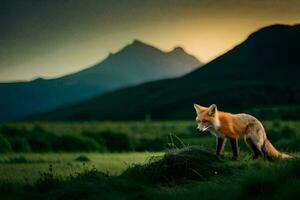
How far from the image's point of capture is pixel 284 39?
617 feet

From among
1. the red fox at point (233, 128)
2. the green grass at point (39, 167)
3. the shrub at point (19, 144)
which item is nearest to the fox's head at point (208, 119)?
the red fox at point (233, 128)

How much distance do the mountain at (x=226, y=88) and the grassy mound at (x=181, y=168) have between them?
116033mm

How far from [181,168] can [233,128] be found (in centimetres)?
140

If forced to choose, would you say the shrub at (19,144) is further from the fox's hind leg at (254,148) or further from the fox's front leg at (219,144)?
the fox's hind leg at (254,148)

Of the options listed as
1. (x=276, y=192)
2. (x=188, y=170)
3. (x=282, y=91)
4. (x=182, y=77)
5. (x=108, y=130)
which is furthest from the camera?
(x=182, y=77)

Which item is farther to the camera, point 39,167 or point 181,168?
point 39,167

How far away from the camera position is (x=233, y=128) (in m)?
14.9

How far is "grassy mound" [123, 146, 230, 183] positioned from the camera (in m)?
15.0

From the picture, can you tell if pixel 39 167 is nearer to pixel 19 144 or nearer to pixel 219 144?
pixel 219 144

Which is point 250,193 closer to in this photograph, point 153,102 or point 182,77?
point 153,102

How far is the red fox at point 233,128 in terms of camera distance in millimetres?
14430

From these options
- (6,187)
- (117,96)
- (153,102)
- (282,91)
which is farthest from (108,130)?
(117,96)

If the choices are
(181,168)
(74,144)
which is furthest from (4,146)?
(181,168)

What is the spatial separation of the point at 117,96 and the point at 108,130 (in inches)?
5680
